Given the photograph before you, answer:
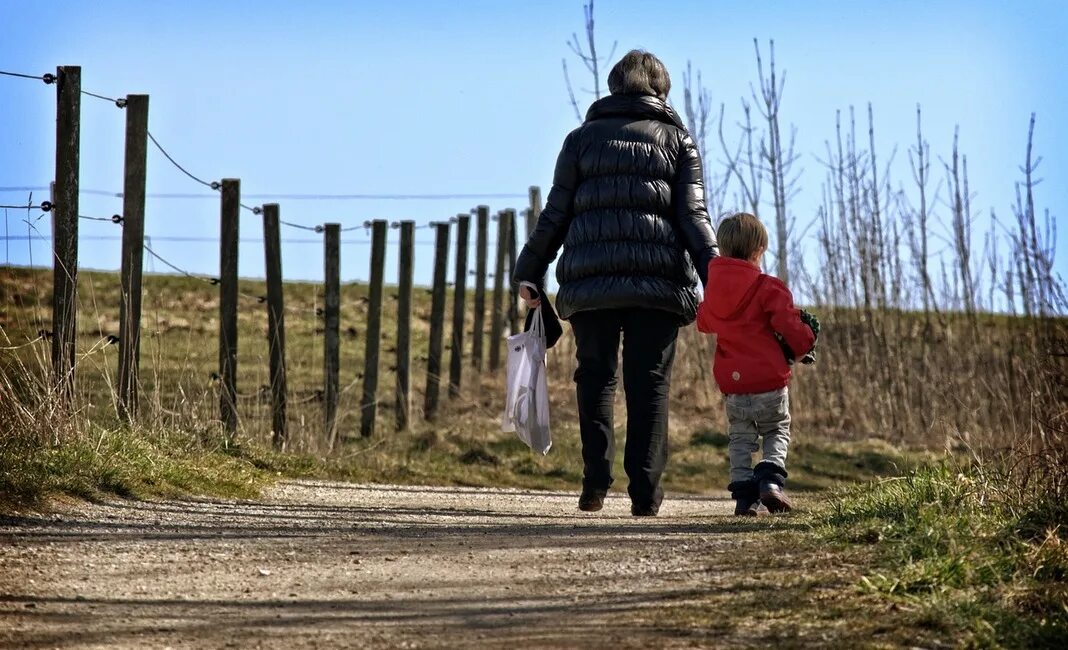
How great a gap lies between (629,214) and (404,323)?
26.6ft

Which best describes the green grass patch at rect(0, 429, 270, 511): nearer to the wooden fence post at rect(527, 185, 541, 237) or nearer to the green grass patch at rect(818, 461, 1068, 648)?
the green grass patch at rect(818, 461, 1068, 648)

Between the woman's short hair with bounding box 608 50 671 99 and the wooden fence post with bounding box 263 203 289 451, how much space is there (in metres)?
5.02

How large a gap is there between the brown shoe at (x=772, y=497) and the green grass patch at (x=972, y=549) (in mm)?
467

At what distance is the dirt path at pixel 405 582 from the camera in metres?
4.42

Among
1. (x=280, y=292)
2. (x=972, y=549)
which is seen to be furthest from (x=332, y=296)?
(x=972, y=549)

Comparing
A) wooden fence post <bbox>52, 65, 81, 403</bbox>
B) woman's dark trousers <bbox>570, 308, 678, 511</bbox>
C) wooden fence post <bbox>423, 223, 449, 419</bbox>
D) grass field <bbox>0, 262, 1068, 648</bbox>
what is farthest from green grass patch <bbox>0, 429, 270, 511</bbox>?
wooden fence post <bbox>423, 223, 449, 419</bbox>

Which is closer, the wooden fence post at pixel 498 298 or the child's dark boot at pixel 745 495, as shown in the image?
the child's dark boot at pixel 745 495

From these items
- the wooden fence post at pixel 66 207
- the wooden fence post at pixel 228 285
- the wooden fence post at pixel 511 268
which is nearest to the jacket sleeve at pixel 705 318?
the wooden fence post at pixel 66 207

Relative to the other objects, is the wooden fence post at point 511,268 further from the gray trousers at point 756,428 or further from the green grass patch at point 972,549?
the green grass patch at point 972,549

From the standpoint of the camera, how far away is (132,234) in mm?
9758

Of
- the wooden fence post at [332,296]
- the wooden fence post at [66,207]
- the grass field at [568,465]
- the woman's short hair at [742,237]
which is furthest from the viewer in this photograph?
the wooden fence post at [332,296]

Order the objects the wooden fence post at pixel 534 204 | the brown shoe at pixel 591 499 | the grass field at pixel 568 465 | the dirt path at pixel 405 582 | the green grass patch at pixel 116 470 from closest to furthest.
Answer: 1. the dirt path at pixel 405 582
2. the grass field at pixel 568 465
3. the green grass patch at pixel 116 470
4. the brown shoe at pixel 591 499
5. the wooden fence post at pixel 534 204

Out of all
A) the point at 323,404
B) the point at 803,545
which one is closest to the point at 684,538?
the point at 803,545

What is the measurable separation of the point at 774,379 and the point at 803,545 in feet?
5.72
